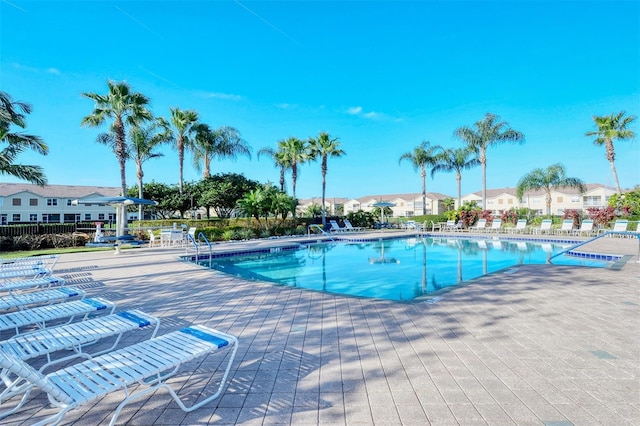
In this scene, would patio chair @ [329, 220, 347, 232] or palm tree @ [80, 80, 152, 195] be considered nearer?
palm tree @ [80, 80, 152, 195]

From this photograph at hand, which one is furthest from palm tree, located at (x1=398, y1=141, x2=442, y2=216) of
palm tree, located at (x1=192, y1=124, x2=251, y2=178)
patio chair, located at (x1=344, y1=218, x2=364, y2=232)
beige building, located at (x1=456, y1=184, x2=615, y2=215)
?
beige building, located at (x1=456, y1=184, x2=615, y2=215)

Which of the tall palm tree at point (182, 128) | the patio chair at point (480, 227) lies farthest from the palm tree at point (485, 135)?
Answer: the tall palm tree at point (182, 128)

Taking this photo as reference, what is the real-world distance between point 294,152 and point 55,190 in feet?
113

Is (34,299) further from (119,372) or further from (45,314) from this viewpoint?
(119,372)

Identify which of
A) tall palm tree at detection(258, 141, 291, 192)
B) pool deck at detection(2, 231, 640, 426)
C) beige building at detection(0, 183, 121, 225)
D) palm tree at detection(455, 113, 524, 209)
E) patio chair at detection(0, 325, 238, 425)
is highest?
palm tree at detection(455, 113, 524, 209)

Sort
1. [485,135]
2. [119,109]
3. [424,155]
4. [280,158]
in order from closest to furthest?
1. [119,109]
2. [485,135]
3. [280,158]
4. [424,155]

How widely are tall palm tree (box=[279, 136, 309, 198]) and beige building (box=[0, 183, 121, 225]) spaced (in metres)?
24.4

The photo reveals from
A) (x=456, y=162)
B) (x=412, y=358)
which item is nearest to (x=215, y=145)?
A: (x=456, y=162)

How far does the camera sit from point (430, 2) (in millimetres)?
15242

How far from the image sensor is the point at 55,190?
41.1 metres

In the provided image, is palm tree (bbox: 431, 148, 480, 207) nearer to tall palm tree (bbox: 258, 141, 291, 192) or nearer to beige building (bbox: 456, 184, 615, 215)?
tall palm tree (bbox: 258, 141, 291, 192)

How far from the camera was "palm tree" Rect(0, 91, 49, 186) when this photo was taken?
11.0 meters

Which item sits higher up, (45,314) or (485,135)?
(485,135)

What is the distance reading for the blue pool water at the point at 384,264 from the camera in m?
8.09
